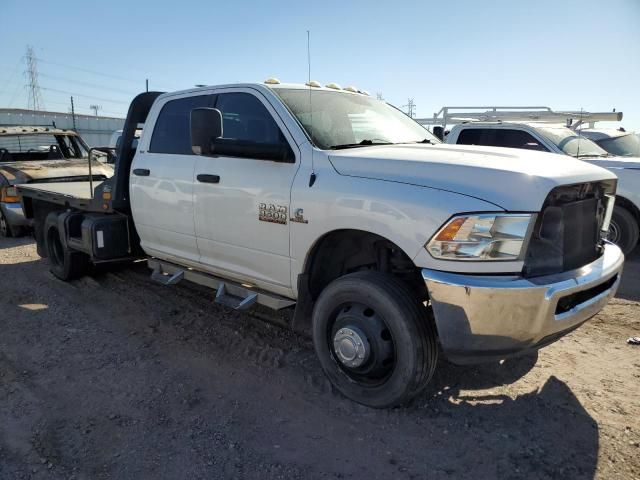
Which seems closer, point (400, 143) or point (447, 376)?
point (447, 376)

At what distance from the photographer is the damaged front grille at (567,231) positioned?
9.10 ft

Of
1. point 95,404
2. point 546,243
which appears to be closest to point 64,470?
point 95,404

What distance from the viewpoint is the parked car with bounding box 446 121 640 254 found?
22.5 ft

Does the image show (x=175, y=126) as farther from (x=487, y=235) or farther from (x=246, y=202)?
(x=487, y=235)

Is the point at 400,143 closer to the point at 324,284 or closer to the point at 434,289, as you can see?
the point at 324,284

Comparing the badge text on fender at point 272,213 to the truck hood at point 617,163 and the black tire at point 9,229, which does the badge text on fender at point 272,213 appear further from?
the black tire at point 9,229

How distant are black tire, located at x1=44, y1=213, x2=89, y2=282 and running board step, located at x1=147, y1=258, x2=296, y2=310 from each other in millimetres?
1695

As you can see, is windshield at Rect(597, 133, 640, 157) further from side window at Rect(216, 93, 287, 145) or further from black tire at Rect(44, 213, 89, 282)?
black tire at Rect(44, 213, 89, 282)

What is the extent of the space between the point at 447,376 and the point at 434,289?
119 centimetres

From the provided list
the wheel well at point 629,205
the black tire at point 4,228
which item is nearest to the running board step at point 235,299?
the wheel well at point 629,205

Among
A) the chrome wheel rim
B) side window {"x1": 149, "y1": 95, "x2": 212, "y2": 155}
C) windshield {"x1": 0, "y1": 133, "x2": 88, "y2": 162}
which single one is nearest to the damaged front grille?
the chrome wheel rim

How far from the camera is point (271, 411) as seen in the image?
127 inches

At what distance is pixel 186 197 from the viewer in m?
4.27

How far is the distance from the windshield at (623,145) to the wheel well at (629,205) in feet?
5.34
